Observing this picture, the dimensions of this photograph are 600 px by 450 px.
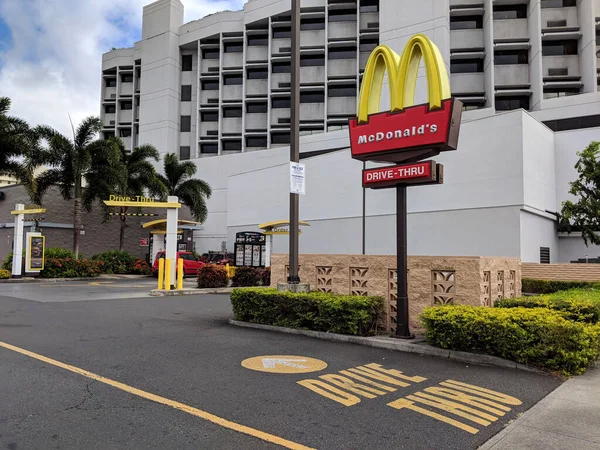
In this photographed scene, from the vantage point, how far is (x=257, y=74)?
52438mm

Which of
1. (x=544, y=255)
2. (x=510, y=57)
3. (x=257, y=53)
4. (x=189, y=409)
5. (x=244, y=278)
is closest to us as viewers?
(x=189, y=409)

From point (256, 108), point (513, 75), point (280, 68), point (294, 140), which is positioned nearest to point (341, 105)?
point (280, 68)

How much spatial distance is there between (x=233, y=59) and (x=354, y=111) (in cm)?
1570

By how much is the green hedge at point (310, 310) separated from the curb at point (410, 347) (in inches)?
7.2

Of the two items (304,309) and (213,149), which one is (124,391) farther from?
(213,149)

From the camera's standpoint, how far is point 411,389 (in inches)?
224

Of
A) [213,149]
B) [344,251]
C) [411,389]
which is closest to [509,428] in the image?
[411,389]

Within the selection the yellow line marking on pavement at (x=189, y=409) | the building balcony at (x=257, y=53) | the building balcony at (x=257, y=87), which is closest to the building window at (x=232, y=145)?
the building balcony at (x=257, y=87)

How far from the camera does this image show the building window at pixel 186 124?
5484 centimetres

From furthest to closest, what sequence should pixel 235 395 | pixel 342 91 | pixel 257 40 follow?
pixel 257 40 → pixel 342 91 → pixel 235 395

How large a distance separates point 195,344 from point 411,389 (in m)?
4.02

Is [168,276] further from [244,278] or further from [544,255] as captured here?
[544,255]

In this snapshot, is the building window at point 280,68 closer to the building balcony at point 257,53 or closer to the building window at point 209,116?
the building balcony at point 257,53

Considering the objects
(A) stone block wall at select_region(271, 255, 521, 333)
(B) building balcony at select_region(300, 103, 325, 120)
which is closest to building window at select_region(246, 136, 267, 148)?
(B) building balcony at select_region(300, 103, 325, 120)
